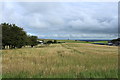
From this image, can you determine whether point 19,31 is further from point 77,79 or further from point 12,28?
point 77,79

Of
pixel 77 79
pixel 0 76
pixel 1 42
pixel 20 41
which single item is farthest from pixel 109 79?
pixel 20 41

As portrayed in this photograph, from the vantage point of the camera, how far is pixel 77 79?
6.04 metres

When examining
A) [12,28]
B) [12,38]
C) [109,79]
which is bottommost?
[109,79]

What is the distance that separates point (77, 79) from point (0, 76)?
12.0 ft

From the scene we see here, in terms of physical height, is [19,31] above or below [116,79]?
above

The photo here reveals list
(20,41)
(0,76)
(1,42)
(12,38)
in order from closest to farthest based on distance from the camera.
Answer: (0,76), (1,42), (12,38), (20,41)

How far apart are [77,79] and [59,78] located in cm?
81

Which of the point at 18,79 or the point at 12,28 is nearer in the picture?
the point at 18,79

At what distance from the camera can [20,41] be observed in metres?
43.5

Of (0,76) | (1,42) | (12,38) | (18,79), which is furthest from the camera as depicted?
(12,38)

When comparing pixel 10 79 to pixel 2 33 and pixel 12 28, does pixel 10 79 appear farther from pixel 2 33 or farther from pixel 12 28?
pixel 12 28

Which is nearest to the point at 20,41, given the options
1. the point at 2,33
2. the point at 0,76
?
the point at 2,33

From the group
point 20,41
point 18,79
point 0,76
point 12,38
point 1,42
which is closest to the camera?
point 18,79

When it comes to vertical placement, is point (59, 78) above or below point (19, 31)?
below
